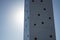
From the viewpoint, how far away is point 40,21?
4.49ft

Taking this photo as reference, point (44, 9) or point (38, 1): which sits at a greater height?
point (38, 1)

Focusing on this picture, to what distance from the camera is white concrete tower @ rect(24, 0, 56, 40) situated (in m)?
1.32

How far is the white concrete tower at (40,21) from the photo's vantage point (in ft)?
4.33

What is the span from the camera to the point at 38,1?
1.43 metres

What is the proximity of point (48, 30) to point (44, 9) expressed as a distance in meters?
0.28

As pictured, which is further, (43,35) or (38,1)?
(38,1)

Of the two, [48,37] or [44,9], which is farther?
[44,9]

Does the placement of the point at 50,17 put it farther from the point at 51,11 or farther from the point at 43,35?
the point at 43,35

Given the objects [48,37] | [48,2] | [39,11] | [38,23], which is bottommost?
[48,37]

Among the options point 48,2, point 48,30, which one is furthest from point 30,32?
point 48,2

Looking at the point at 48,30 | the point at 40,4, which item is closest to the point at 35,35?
the point at 48,30

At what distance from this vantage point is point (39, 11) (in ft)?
4.61

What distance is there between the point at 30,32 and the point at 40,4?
393 mm

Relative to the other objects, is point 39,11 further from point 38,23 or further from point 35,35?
point 35,35
